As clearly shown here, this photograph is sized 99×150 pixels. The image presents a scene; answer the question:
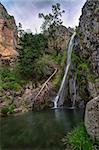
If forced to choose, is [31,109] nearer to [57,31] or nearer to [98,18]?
[98,18]

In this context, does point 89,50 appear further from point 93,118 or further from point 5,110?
point 93,118

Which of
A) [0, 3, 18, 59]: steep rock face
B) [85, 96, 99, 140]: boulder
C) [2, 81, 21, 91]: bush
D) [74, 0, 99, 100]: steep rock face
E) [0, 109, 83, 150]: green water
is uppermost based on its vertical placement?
[0, 3, 18, 59]: steep rock face

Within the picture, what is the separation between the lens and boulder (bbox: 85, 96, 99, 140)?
1364 centimetres

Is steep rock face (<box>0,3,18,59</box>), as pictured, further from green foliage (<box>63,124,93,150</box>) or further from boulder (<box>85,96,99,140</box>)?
boulder (<box>85,96,99,140</box>)

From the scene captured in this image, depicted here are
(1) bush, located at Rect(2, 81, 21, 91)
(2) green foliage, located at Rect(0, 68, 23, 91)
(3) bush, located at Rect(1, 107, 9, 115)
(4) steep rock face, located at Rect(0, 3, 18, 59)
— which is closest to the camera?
(3) bush, located at Rect(1, 107, 9, 115)

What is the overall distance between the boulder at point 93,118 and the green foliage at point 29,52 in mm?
29316

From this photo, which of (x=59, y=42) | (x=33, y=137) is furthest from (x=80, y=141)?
(x=59, y=42)

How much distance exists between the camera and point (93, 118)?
1388 centimetres

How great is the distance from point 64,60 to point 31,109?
10.5 metres

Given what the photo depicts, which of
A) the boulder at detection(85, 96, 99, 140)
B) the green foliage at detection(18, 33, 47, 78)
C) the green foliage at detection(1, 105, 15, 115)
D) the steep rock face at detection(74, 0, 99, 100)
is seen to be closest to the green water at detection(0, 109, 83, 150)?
the boulder at detection(85, 96, 99, 140)

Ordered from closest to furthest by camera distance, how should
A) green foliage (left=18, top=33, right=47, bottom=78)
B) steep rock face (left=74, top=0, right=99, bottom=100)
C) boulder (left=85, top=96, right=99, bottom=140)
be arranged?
boulder (left=85, top=96, right=99, bottom=140), steep rock face (left=74, top=0, right=99, bottom=100), green foliage (left=18, top=33, right=47, bottom=78)

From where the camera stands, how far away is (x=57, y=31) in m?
54.2

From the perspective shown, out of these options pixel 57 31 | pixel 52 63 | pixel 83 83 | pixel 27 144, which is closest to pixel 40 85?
pixel 52 63

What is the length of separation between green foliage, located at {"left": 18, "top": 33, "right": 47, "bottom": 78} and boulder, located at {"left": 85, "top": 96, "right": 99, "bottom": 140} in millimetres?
29316
